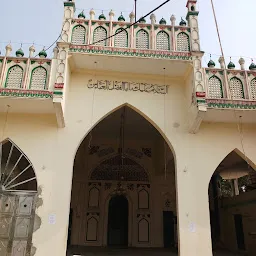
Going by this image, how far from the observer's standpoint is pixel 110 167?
1011 centimetres

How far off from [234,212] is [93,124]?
236 inches

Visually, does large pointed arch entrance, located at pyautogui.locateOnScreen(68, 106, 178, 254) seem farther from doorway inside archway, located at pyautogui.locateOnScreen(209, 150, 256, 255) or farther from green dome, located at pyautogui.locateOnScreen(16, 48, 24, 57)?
green dome, located at pyautogui.locateOnScreen(16, 48, 24, 57)

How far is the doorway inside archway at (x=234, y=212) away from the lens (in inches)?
324

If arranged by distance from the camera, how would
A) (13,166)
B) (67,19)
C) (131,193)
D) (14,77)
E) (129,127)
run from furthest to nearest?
(131,193)
(129,127)
(13,166)
(67,19)
(14,77)

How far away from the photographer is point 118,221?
9.80 m

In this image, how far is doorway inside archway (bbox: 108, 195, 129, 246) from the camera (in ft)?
31.7

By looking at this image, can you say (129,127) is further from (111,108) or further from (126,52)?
(126,52)

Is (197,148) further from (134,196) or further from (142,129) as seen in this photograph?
(134,196)

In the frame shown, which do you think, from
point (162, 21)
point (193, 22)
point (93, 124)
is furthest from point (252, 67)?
point (93, 124)

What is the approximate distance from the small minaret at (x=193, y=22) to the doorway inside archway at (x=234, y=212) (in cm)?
298

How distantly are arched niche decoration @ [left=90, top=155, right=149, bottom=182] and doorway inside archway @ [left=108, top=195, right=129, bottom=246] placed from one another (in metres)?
0.73

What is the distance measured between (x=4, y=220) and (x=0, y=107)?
2.28m

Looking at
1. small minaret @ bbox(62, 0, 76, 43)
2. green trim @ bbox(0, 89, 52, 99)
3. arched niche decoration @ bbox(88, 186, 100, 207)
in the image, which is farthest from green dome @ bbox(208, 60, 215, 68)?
arched niche decoration @ bbox(88, 186, 100, 207)

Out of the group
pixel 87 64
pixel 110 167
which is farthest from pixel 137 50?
pixel 110 167
